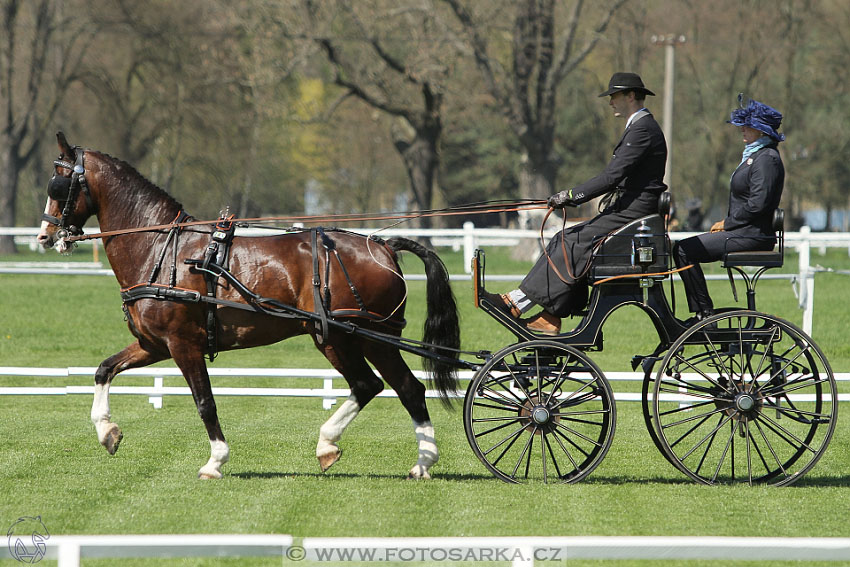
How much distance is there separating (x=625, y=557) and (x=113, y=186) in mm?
4758

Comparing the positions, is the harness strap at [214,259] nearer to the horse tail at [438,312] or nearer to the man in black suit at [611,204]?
the horse tail at [438,312]

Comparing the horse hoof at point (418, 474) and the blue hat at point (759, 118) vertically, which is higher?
the blue hat at point (759, 118)

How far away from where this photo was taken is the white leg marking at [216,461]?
6.52 meters

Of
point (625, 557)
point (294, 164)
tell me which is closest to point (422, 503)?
point (625, 557)

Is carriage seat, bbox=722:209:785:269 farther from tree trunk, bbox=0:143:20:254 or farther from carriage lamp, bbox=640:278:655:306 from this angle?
tree trunk, bbox=0:143:20:254

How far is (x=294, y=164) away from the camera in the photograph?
53.0 m

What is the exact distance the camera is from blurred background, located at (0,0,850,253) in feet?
96.4

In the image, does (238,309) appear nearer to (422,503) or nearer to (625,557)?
(422,503)

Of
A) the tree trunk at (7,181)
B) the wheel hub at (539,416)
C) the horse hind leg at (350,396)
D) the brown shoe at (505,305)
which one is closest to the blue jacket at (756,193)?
the brown shoe at (505,305)

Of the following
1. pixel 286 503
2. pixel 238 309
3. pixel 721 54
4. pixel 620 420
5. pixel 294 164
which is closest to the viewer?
pixel 286 503

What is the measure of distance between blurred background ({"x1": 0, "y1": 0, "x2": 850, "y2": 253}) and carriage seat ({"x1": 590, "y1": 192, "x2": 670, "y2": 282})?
1618 cm

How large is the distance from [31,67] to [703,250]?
1243 inches

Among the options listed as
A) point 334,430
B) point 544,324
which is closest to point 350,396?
point 334,430

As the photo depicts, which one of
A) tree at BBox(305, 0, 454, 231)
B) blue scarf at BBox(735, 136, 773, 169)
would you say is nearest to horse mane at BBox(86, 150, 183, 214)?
blue scarf at BBox(735, 136, 773, 169)
